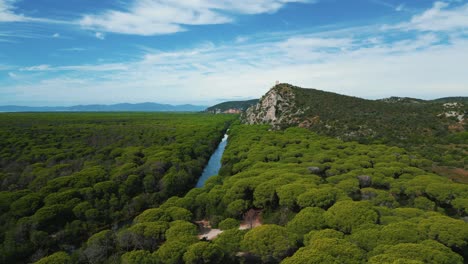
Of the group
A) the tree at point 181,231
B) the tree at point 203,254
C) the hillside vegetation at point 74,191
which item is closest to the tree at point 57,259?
the hillside vegetation at point 74,191

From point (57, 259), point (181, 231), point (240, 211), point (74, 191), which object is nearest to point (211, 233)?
point (240, 211)

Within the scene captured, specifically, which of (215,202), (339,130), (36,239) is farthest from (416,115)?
(36,239)

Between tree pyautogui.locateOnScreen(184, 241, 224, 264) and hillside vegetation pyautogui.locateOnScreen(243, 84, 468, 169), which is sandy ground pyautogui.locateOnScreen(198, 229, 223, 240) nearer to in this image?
tree pyautogui.locateOnScreen(184, 241, 224, 264)

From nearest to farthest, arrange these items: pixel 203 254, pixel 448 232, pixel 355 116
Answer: pixel 203 254
pixel 448 232
pixel 355 116

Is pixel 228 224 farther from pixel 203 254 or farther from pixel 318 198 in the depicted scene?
pixel 318 198

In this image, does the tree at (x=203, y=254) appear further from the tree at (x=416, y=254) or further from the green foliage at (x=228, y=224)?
the tree at (x=416, y=254)

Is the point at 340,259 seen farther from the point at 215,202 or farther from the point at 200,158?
the point at 200,158
